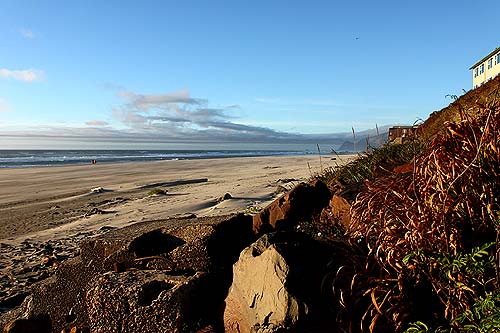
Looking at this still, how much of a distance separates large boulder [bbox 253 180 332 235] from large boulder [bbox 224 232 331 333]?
1116mm

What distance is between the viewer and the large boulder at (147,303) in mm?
3604

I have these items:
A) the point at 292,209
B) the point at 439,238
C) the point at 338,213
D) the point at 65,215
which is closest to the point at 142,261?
the point at 292,209

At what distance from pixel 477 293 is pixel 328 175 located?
5081 mm

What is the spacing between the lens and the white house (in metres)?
36.3

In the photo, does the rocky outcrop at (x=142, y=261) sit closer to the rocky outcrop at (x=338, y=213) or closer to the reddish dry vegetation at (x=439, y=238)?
the rocky outcrop at (x=338, y=213)

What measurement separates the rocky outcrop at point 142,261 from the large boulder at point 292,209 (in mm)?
173

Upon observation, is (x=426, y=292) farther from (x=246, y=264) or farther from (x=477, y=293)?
(x=246, y=264)

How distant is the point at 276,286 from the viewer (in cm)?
315

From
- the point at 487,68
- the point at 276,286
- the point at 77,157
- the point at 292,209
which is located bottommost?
the point at 77,157

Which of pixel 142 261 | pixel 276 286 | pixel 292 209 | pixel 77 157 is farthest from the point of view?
pixel 77 157

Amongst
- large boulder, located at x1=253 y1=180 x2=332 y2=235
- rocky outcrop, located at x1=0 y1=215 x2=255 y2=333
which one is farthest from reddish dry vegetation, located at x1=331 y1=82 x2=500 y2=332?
large boulder, located at x1=253 y1=180 x2=332 y2=235

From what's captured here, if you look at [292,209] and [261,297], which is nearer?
[261,297]

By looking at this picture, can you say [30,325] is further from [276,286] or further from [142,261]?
[276,286]

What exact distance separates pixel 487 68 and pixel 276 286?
42.0 m
